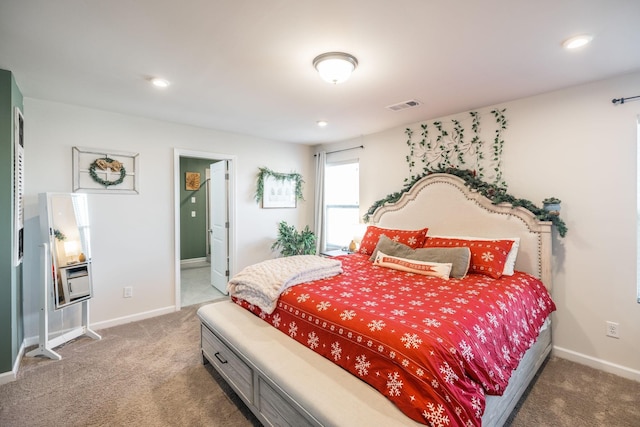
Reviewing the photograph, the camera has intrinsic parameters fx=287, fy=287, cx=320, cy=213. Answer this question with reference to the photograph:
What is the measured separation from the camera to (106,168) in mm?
3266

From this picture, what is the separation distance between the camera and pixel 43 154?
2.93 m

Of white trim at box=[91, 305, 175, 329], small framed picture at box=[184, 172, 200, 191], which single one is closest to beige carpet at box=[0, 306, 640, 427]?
white trim at box=[91, 305, 175, 329]

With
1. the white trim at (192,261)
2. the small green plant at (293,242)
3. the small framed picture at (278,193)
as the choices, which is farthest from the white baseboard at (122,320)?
the white trim at (192,261)

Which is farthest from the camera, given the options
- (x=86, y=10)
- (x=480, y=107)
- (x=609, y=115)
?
(x=480, y=107)

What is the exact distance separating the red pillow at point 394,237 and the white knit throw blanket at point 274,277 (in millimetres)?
1013

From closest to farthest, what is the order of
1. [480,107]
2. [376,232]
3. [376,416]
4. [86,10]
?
1. [376,416]
2. [86,10]
3. [480,107]
4. [376,232]

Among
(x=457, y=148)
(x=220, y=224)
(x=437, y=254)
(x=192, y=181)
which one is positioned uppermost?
(x=457, y=148)

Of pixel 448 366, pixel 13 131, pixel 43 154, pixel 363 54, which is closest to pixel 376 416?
pixel 448 366

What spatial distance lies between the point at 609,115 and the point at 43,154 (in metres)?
5.31

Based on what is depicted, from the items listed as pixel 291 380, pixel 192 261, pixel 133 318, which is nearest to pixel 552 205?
pixel 291 380

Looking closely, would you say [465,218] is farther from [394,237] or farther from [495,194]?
[394,237]

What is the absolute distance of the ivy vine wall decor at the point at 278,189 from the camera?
455 centimetres

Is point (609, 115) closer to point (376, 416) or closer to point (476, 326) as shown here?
point (476, 326)

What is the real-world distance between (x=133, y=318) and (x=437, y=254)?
3.55m
